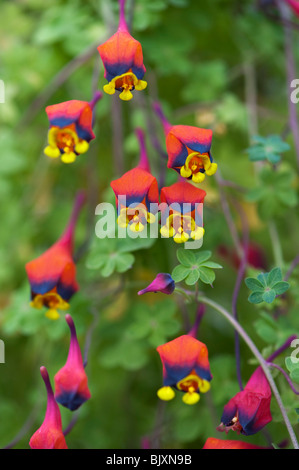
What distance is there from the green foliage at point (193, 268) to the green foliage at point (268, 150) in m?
0.19

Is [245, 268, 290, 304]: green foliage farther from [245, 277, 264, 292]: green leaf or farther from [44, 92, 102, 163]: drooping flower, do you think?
[44, 92, 102, 163]: drooping flower

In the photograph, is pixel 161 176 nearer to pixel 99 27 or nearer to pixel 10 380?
pixel 99 27

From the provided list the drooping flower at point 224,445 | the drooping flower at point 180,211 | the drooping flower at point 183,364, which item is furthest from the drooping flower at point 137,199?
the drooping flower at point 224,445

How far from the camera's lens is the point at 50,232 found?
44.0 inches

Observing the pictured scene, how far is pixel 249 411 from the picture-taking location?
0.57 meters

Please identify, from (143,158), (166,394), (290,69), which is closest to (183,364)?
(166,394)

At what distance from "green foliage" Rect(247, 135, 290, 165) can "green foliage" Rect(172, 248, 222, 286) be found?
0.19m

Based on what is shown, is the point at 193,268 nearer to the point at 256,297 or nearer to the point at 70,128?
the point at 256,297

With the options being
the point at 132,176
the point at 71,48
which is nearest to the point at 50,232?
the point at 71,48

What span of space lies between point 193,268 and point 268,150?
0.23 meters

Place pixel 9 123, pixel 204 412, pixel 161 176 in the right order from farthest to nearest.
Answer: pixel 9 123
pixel 204 412
pixel 161 176

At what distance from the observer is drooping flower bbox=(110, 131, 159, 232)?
592mm

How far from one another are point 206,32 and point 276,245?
1.69 feet

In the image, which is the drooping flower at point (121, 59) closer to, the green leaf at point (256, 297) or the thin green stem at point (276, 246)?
the green leaf at point (256, 297)
